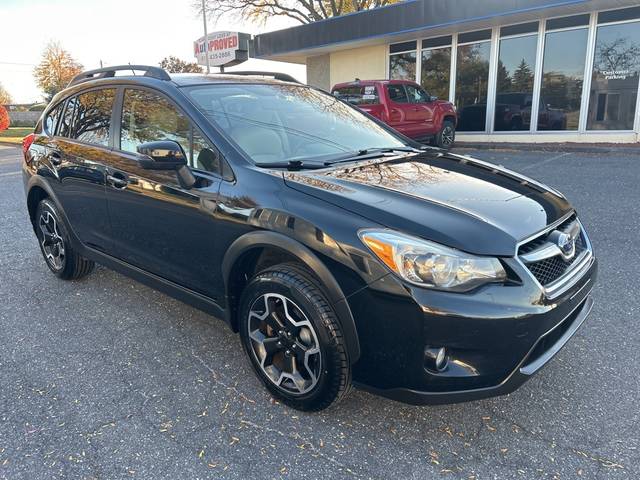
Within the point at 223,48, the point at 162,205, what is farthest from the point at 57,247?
the point at 223,48

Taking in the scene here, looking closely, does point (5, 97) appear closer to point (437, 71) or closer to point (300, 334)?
point (437, 71)

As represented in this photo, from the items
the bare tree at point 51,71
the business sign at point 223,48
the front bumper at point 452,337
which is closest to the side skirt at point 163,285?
the front bumper at point 452,337

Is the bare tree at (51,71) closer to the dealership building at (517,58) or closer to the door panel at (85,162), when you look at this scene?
the dealership building at (517,58)

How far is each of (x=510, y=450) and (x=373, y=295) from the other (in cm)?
97

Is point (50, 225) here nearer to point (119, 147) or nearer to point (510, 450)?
point (119, 147)

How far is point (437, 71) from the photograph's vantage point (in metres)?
15.2

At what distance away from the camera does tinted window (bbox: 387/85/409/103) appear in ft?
38.5

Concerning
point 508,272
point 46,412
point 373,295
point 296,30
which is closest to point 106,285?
point 46,412

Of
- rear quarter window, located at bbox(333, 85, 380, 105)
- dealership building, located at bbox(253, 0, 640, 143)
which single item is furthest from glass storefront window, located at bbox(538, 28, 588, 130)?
rear quarter window, located at bbox(333, 85, 380, 105)

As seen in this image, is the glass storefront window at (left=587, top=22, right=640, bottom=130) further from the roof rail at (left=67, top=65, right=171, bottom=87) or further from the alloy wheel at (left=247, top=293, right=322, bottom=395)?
the alloy wheel at (left=247, top=293, right=322, bottom=395)

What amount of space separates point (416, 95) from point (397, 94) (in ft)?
2.28

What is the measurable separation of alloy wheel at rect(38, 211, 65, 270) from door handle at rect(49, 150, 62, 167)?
484 millimetres

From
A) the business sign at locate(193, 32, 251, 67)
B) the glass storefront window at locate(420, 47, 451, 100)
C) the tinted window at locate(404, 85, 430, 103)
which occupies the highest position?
the business sign at locate(193, 32, 251, 67)

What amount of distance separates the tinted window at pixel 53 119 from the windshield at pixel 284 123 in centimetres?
189
